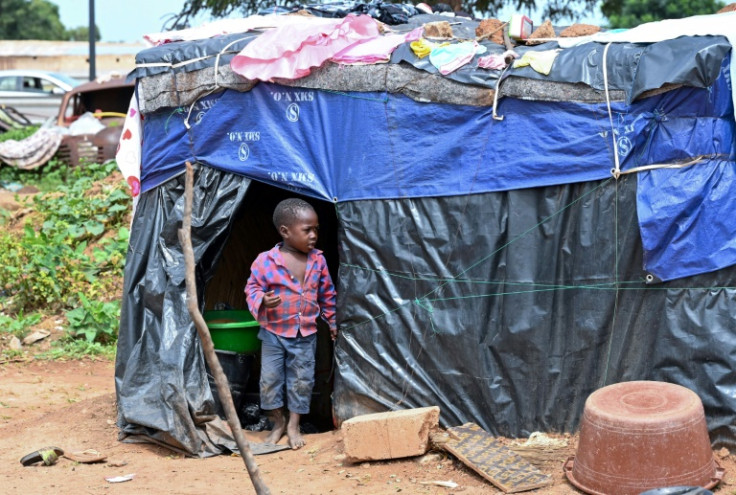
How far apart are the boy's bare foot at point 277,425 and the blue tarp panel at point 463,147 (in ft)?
4.58

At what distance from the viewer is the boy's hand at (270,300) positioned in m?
5.78

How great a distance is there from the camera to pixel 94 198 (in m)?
11.7

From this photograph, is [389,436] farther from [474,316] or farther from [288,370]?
[288,370]

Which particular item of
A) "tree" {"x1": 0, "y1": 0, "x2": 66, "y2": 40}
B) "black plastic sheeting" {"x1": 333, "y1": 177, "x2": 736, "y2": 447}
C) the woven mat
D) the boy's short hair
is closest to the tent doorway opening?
the boy's short hair

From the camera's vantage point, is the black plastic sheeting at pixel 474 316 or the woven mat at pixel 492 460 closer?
the woven mat at pixel 492 460

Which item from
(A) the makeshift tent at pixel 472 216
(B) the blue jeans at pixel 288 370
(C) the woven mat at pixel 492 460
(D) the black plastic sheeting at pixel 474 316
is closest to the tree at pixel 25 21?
(A) the makeshift tent at pixel 472 216

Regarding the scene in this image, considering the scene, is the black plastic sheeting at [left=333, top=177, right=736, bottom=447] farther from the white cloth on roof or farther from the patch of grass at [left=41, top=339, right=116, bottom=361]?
the patch of grass at [left=41, top=339, right=116, bottom=361]

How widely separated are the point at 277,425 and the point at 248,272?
→ 6.15 feet

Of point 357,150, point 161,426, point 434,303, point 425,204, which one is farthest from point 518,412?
point 161,426

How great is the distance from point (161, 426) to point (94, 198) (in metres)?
6.33

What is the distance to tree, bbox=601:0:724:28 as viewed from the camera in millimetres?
29047

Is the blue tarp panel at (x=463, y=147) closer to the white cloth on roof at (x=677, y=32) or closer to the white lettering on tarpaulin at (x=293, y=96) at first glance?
the white lettering on tarpaulin at (x=293, y=96)

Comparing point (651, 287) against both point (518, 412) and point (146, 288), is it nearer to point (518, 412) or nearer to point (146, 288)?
point (518, 412)

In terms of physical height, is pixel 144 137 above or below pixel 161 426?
above
